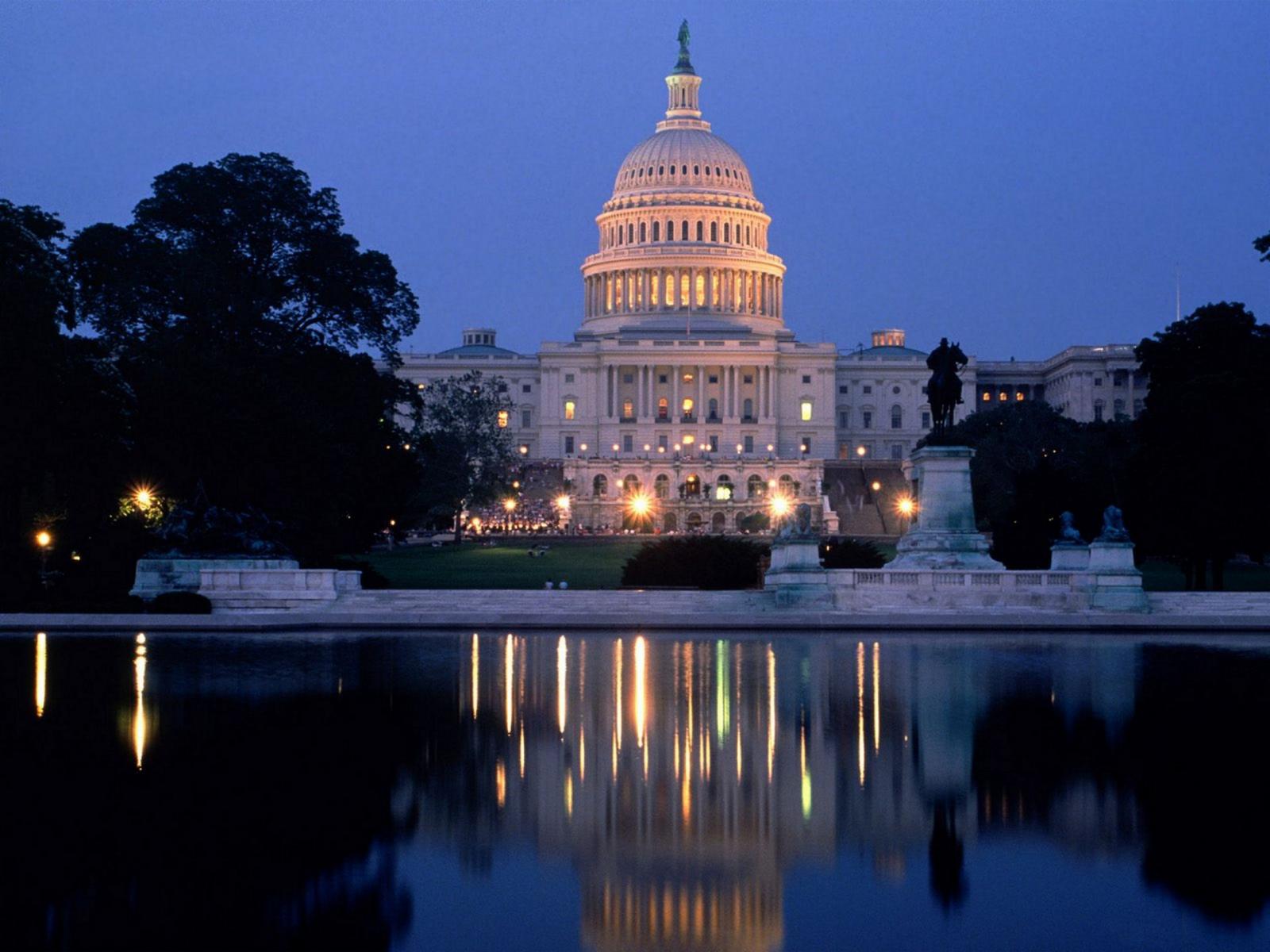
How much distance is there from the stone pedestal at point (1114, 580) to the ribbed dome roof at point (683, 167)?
137 m

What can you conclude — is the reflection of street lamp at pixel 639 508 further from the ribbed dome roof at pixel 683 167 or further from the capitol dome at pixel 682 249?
the ribbed dome roof at pixel 683 167

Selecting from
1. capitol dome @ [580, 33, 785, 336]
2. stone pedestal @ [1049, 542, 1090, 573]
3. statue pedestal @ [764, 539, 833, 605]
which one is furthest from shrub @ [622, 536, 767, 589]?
capitol dome @ [580, 33, 785, 336]

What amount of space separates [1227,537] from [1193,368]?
9253 mm

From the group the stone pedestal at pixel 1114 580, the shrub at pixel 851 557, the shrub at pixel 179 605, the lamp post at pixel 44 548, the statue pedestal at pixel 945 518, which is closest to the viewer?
the shrub at pixel 179 605

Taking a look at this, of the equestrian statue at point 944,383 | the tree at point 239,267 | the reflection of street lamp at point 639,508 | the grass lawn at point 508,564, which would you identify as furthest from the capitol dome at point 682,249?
the equestrian statue at point 944,383

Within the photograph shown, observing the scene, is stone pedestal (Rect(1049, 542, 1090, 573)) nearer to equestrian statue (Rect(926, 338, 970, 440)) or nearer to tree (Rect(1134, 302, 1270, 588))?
equestrian statue (Rect(926, 338, 970, 440))

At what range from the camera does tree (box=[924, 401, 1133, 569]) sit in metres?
64.0

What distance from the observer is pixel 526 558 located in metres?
77.7

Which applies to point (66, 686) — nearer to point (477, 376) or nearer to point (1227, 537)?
A: point (1227, 537)

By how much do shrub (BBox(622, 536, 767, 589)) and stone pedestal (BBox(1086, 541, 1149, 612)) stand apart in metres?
11.8

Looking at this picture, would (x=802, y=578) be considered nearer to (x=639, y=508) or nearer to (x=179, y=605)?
(x=179, y=605)

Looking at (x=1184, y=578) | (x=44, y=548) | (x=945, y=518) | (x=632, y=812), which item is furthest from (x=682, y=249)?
(x=632, y=812)

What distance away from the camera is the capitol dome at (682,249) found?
177 metres

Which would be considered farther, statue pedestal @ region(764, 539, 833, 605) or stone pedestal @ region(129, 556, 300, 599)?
stone pedestal @ region(129, 556, 300, 599)
